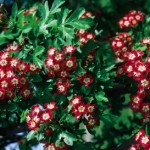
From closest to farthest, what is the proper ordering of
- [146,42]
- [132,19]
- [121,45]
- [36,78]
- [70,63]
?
[70,63]
[36,78]
[146,42]
[121,45]
[132,19]

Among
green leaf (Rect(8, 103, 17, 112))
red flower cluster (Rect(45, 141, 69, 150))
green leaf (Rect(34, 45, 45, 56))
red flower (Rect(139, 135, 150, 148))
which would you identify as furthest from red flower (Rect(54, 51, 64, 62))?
red flower (Rect(139, 135, 150, 148))

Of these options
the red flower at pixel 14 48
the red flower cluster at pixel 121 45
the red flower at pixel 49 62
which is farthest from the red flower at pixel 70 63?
the red flower cluster at pixel 121 45

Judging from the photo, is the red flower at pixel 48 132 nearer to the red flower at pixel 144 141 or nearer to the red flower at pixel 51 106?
the red flower at pixel 51 106

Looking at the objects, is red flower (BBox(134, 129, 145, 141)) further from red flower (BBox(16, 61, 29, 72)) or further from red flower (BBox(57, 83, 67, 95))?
red flower (BBox(16, 61, 29, 72))

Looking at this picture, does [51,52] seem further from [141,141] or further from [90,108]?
[141,141]

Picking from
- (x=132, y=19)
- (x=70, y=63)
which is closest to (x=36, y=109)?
(x=70, y=63)

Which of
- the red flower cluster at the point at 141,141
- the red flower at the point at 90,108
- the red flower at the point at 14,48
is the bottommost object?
the red flower cluster at the point at 141,141

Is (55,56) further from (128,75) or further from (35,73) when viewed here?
(128,75)
